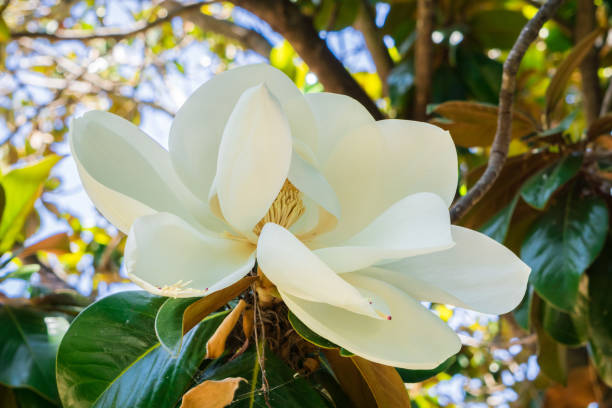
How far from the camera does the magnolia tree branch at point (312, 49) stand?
52.0 inches

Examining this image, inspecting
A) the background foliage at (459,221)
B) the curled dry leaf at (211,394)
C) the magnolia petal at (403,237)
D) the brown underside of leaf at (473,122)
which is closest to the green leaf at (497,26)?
the background foliage at (459,221)

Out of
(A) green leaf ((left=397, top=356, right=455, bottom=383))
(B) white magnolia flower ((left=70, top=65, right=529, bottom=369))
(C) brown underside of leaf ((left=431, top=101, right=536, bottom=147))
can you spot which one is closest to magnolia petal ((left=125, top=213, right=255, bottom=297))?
(B) white magnolia flower ((left=70, top=65, right=529, bottom=369))

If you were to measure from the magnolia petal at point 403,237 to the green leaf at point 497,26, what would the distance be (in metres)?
1.54

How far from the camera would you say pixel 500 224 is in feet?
3.53

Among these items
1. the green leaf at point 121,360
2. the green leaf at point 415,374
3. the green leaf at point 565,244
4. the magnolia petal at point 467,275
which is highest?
the magnolia petal at point 467,275

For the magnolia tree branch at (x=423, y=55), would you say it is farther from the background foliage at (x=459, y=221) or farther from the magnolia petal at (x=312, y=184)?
the magnolia petal at (x=312, y=184)

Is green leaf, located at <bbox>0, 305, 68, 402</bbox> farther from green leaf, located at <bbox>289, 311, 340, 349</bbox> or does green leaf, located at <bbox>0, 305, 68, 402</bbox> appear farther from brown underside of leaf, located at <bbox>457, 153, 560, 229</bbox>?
brown underside of leaf, located at <bbox>457, 153, 560, 229</bbox>

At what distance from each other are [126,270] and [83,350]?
198mm

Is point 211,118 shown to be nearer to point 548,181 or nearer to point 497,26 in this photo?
point 548,181

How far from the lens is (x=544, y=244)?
1078 millimetres

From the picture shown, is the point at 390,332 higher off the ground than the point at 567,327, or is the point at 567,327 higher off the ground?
the point at 390,332

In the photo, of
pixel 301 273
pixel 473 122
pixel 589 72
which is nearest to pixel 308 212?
pixel 301 273

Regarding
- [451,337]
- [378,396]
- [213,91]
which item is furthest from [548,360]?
[213,91]

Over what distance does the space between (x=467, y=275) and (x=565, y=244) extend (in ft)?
2.18
